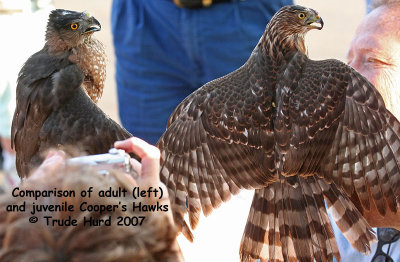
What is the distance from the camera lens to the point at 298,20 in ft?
7.59

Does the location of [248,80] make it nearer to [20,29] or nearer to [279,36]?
[279,36]

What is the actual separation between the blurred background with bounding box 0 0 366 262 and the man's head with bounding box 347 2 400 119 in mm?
805

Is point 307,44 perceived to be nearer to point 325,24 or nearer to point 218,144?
point 325,24

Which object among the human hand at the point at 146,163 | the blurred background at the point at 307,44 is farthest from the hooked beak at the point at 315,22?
the blurred background at the point at 307,44

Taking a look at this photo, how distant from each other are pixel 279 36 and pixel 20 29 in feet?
8.67

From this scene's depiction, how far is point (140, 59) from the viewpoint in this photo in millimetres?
3723

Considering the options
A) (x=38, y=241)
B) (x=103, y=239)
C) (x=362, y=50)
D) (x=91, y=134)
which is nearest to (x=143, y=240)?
(x=103, y=239)

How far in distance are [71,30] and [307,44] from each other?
728 cm

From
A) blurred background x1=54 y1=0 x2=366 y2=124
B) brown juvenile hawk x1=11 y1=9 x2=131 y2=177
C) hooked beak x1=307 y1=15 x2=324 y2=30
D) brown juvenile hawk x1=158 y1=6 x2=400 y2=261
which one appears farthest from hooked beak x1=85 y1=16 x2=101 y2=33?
blurred background x1=54 y1=0 x2=366 y2=124

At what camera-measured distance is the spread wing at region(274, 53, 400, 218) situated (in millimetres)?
2182

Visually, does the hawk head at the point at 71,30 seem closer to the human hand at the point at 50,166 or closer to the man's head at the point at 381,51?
the human hand at the point at 50,166

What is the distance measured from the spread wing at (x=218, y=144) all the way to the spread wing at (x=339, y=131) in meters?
0.08

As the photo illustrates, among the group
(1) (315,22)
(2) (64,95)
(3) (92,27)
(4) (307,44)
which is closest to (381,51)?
(1) (315,22)

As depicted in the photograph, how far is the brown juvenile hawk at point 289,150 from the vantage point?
2.22m
